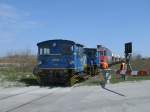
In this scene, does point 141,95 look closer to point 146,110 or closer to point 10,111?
point 146,110

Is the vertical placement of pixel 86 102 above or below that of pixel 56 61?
below

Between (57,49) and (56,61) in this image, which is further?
(57,49)

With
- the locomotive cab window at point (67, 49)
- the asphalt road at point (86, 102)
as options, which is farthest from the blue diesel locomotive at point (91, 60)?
the asphalt road at point (86, 102)

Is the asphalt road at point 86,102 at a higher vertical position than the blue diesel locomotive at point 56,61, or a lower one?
lower

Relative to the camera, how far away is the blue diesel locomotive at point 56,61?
92.2 feet

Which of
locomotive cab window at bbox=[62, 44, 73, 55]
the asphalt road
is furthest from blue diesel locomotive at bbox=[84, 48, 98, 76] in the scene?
the asphalt road

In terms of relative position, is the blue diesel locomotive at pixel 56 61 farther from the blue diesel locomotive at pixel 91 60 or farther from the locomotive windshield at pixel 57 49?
the blue diesel locomotive at pixel 91 60

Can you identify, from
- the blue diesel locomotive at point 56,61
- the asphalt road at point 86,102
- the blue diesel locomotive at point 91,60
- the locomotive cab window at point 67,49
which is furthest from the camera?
the blue diesel locomotive at point 91,60

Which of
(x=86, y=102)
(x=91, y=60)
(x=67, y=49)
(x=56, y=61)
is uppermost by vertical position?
(x=67, y=49)

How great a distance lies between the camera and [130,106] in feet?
54.3

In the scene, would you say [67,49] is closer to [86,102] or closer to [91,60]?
[86,102]

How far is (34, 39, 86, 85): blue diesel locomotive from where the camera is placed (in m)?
28.1

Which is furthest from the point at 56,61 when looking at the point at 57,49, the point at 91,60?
the point at 91,60

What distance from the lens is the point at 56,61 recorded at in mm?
28516
